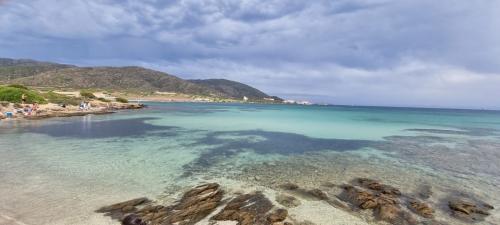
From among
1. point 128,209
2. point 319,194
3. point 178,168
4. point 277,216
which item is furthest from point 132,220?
point 319,194

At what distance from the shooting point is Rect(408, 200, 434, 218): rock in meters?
11.4

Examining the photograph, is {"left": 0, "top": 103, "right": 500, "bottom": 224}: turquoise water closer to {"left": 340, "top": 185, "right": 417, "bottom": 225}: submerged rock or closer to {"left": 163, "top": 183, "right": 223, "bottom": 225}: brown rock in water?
{"left": 163, "top": 183, "right": 223, "bottom": 225}: brown rock in water

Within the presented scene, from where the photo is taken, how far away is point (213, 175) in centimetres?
1573

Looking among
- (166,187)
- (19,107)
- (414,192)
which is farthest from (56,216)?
(19,107)

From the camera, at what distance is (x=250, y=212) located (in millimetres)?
10680

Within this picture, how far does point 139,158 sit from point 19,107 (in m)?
43.9

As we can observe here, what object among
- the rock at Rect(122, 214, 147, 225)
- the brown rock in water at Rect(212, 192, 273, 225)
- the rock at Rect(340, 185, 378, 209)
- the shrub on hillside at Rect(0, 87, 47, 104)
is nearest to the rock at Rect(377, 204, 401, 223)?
the rock at Rect(340, 185, 378, 209)

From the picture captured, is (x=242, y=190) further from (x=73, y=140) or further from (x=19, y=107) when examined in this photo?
(x=19, y=107)

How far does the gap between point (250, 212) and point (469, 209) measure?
9050mm

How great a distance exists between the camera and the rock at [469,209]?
37.4 ft

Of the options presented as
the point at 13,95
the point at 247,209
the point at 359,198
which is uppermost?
the point at 13,95

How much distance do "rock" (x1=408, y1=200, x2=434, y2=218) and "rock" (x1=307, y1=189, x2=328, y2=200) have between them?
11.2ft

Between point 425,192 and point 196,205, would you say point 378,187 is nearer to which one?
point 425,192

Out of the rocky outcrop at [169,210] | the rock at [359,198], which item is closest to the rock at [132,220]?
the rocky outcrop at [169,210]
